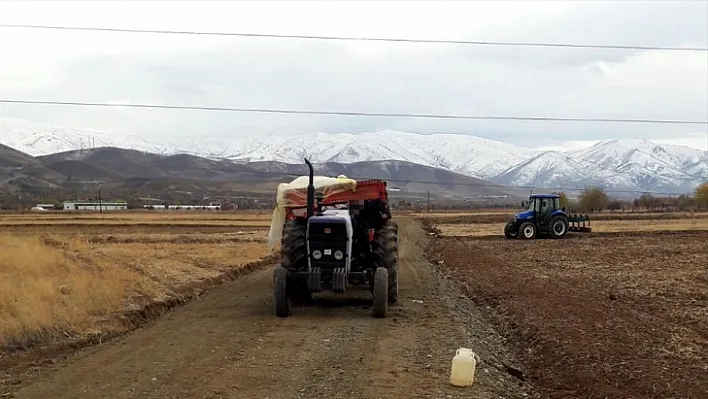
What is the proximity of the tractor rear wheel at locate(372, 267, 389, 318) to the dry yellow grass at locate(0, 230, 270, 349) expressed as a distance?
5.20m

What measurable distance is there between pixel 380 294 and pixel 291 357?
13.3 feet

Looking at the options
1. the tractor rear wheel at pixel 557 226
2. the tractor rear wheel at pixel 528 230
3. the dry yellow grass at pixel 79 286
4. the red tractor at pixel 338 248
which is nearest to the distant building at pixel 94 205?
the tractor rear wheel at pixel 528 230

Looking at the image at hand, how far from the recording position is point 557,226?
143 ft

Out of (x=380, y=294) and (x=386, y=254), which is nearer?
(x=380, y=294)

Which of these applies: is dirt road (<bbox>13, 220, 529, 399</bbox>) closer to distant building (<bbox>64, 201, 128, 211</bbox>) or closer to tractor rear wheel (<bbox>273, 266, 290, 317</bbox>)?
tractor rear wheel (<bbox>273, 266, 290, 317</bbox>)

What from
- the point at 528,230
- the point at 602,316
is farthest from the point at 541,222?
the point at 602,316

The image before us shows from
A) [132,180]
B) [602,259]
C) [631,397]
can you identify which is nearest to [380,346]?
[631,397]

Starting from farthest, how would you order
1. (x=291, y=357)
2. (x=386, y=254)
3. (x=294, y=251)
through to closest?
(x=386, y=254) < (x=294, y=251) < (x=291, y=357)

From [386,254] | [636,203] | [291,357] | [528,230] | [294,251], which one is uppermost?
[294,251]

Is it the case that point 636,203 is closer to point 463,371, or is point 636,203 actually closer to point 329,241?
point 329,241

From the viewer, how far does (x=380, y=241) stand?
16203mm

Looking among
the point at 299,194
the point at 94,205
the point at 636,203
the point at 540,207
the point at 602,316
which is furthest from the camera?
the point at 94,205

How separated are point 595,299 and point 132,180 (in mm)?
185070

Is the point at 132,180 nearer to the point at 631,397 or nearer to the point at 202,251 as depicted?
the point at 202,251
